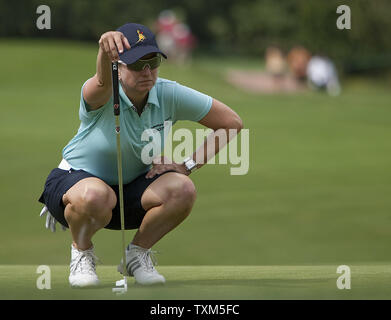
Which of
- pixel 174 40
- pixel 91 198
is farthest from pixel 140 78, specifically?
pixel 174 40

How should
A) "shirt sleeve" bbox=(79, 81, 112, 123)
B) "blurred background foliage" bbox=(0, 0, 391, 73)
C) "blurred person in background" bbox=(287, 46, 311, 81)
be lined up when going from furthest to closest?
1. "blurred background foliage" bbox=(0, 0, 391, 73)
2. "blurred person in background" bbox=(287, 46, 311, 81)
3. "shirt sleeve" bbox=(79, 81, 112, 123)

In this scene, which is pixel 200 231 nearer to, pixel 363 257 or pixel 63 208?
pixel 363 257

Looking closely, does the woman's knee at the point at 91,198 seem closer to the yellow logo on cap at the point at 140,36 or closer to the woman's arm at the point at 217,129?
the woman's arm at the point at 217,129

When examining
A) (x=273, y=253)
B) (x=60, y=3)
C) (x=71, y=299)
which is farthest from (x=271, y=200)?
(x=60, y=3)

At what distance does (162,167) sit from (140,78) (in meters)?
0.58

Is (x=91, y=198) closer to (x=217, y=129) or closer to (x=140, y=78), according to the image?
(x=140, y=78)

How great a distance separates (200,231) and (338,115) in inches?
615

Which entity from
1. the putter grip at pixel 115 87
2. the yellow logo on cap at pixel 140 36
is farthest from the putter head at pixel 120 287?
the yellow logo on cap at pixel 140 36

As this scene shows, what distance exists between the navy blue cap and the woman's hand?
0.67 metres

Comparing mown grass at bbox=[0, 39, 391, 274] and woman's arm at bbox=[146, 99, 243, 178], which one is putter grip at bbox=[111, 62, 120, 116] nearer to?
woman's arm at bbox=[146, 99, 243, 178]

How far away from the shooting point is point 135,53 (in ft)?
16.5

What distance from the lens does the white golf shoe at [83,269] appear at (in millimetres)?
5000

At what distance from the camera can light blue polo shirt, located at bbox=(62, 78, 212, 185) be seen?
17.1ft
